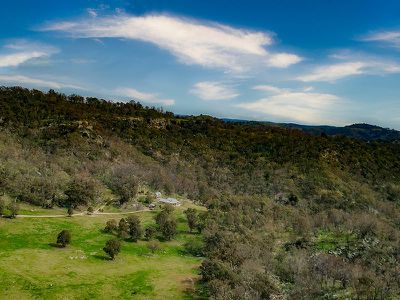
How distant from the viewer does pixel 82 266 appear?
4300 cm

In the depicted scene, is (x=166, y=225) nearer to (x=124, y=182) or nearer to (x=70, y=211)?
(x=70, y=211)

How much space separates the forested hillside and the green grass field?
410 cm

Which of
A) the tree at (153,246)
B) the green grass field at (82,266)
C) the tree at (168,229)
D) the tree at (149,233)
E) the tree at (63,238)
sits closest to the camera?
the green grass field at (82,266)

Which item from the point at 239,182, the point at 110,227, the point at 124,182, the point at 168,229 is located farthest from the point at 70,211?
the point at 239,182

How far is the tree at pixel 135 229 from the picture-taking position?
5347 centimetres

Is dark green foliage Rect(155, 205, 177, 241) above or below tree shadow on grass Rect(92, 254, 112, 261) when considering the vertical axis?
above

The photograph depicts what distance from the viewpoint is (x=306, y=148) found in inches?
4515

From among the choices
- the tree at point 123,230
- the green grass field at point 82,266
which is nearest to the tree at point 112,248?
the green grass field at point 82,266

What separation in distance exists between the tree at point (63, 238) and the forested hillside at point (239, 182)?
588 inches

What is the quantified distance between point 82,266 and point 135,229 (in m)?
11.3

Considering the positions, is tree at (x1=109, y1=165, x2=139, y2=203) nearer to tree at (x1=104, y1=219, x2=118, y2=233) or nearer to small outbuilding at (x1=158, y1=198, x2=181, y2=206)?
small outbuilding at (x1=158, y1=198, x2=181, y2=206)

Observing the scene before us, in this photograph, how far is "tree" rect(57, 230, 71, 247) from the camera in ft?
155

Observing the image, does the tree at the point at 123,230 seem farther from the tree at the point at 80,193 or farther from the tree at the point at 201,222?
the tree at the point at 80,193

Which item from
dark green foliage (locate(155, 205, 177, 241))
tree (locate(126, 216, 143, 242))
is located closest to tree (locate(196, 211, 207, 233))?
dark green foliage (locate(155, 205, 177, 241))
